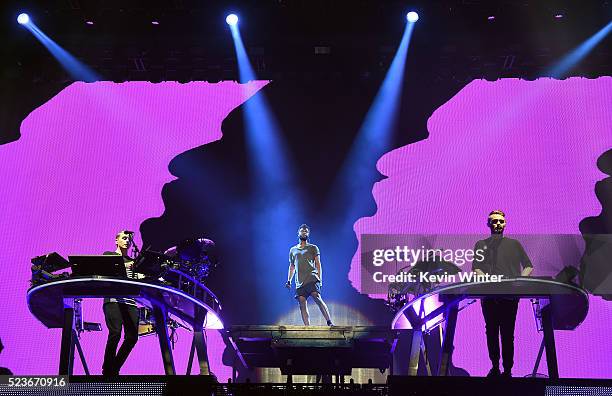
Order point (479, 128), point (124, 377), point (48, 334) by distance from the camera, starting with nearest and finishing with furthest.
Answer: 1. point (124, 377)
2. point (48, 334)
3. point (479, 128)

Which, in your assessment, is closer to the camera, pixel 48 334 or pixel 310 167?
pixel 48 334

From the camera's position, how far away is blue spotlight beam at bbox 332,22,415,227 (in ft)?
30.7

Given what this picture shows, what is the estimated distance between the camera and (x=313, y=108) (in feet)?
32.3

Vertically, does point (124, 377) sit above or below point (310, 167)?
below

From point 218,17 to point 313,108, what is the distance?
5.87 ft

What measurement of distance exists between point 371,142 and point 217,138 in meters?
2.08

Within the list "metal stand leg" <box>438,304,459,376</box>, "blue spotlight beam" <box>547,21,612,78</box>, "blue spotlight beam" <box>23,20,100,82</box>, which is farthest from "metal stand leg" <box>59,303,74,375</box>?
"blue spotlight beam" <box>547,21,612,78</box>

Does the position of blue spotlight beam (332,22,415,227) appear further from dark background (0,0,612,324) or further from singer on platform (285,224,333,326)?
singer on platform (285,224,333,326)

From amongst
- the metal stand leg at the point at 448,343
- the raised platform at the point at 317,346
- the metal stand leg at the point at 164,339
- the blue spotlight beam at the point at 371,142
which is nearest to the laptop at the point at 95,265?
the metal stand leg at the point at 164,339

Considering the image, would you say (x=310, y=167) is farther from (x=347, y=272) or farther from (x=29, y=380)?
(x=29, y=380)

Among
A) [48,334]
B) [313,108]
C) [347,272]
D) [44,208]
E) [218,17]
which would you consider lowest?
[48,334]

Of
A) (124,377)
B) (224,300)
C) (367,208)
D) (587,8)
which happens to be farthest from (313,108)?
(124,377)

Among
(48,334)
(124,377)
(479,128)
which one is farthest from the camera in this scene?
(479,128)

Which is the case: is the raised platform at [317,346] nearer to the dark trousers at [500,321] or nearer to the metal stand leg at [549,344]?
the dark trousers at [500,321]
